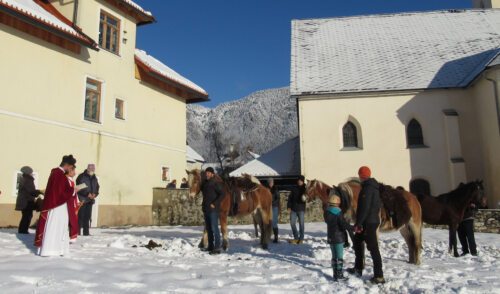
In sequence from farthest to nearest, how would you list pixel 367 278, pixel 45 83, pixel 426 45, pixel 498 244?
pixel 426 45 < pixel 45 83 < pixel 498 244 < pixel 367 278

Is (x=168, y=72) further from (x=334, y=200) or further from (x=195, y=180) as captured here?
(x=334, y=200)

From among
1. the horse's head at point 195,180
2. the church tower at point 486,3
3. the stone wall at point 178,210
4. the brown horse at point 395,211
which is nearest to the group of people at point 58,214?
the horse's head at point 195,180

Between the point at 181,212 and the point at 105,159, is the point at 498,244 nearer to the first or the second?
the point at 181,212

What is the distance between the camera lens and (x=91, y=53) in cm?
1636

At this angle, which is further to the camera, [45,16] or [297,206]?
[45,16]

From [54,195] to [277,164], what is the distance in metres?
17.1

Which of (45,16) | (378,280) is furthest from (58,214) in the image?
(45,16)

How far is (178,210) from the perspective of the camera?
18031 mm

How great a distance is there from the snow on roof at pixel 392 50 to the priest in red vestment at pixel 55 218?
16.8m

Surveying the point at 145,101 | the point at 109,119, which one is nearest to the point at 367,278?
the point at 109,119

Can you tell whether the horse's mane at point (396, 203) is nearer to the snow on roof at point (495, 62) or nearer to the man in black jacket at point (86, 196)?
the man in black jacket at point (86, 196)

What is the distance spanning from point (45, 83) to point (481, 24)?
26419mm

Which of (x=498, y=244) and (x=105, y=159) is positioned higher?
(x=105, y=159)

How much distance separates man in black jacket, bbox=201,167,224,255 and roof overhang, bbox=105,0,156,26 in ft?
39.6
